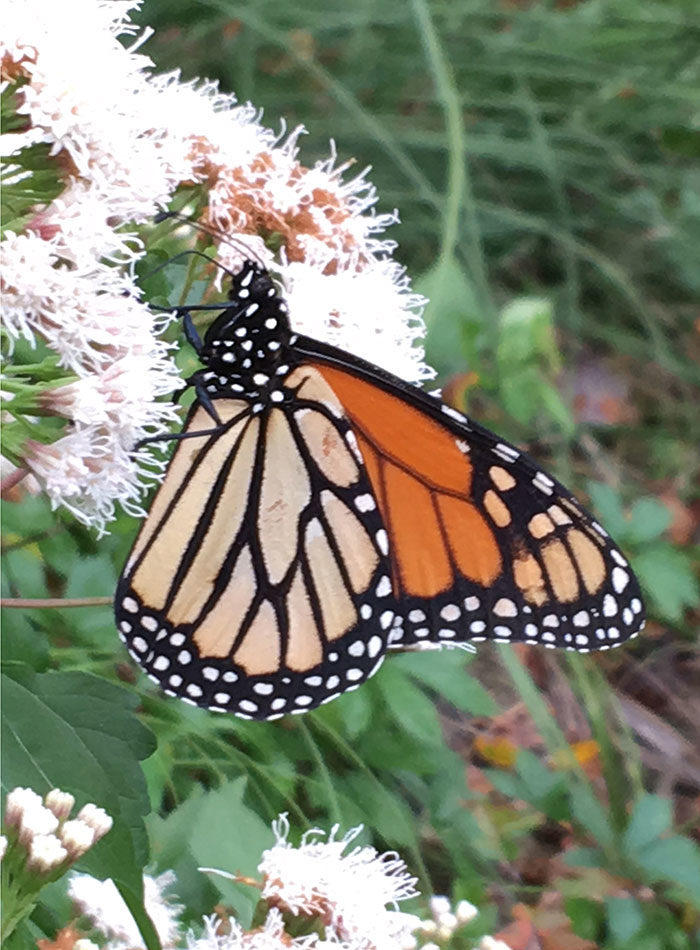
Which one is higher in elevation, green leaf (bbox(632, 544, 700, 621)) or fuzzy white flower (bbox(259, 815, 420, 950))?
green leaf (bbox(632, 544, 700, 621))

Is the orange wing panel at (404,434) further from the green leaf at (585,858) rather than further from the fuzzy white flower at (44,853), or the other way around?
the green leaf at (585,858)

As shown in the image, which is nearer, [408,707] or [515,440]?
[408,707]

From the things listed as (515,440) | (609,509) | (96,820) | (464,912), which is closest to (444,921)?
(464,912)

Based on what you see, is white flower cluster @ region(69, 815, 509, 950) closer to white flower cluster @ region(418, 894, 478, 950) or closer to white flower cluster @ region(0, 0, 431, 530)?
white flower cluster @ region(418, 894, 478, 950)

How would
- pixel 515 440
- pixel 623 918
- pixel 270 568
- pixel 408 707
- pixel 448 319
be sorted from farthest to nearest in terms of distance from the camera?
pixel 515 440 → pixel 448 319 → pixel 623 918 → pixel 408 707 → pixel 270 568

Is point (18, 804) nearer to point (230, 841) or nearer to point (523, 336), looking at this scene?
point (230, 841)

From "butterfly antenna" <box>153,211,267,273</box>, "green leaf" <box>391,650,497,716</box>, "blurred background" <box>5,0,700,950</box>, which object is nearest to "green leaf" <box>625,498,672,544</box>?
"blurred background" <box>5,0,700,950</box>
